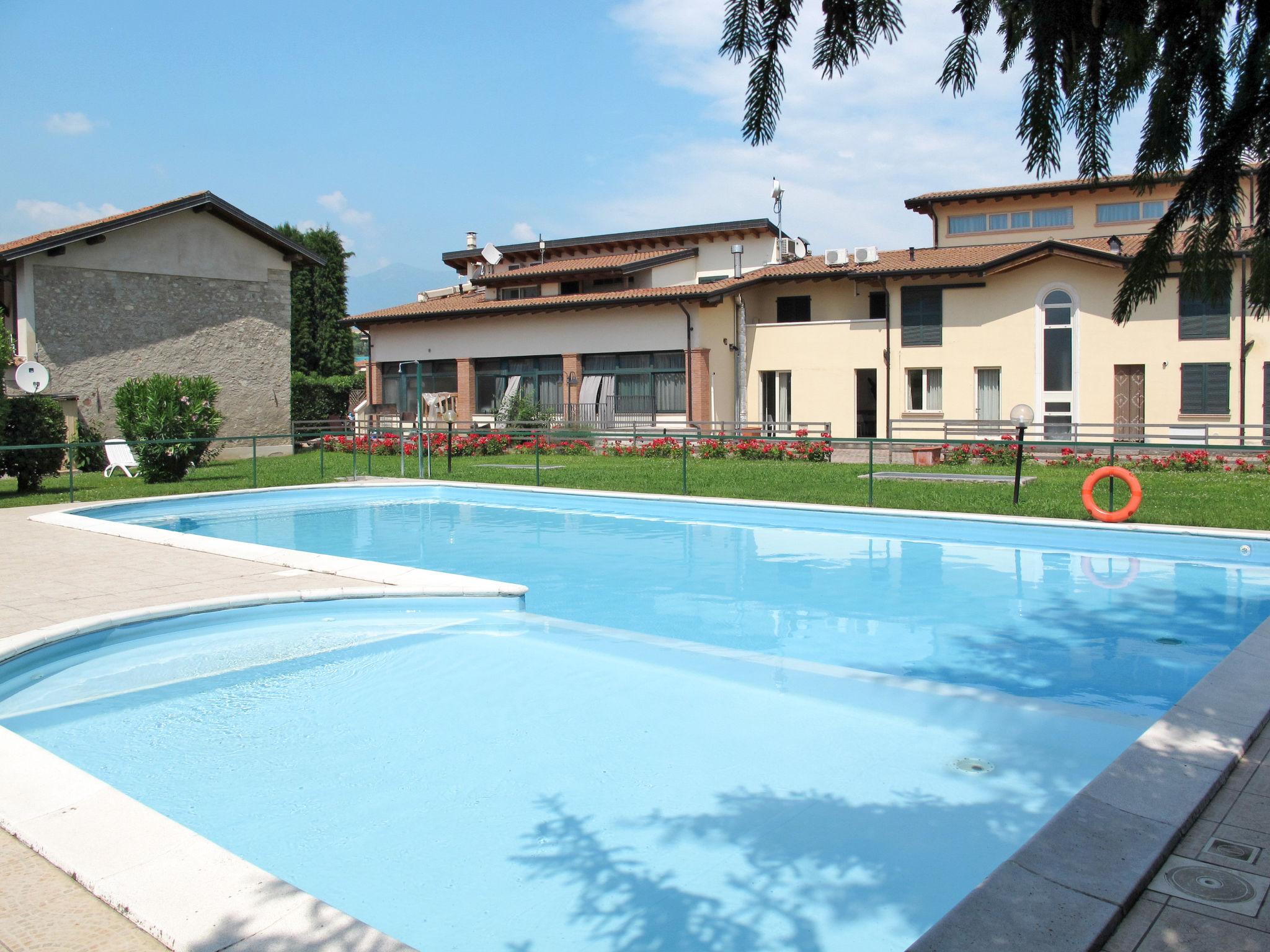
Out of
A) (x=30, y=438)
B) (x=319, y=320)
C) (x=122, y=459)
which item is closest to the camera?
(x=30, y=438)

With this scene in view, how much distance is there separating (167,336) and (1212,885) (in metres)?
28.1

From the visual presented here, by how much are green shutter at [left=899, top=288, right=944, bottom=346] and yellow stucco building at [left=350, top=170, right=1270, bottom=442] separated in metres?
0.05

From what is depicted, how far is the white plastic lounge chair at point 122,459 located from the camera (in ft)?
69.6

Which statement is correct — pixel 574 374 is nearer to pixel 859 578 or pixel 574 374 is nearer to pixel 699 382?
pixel 699 382

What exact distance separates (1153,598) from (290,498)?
46.7ft

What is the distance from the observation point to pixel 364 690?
6.77 m

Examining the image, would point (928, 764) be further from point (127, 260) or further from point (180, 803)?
point (127, 260)

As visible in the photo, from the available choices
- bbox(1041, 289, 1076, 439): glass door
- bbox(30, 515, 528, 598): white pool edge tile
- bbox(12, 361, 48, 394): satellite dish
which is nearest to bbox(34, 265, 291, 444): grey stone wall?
bbox(12, 361, 48, 394): satellite dish

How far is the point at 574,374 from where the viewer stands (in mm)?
31734

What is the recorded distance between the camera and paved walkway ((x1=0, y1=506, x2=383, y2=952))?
2.90 metres

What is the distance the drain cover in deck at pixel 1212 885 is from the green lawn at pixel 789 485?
10229mm

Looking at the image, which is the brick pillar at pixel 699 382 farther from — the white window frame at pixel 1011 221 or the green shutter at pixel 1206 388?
the green shutter at pixel 1206 388

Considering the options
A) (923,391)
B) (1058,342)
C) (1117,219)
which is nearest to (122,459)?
(923,391)

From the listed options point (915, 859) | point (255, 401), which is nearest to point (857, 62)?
point (915, 859)
